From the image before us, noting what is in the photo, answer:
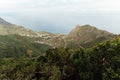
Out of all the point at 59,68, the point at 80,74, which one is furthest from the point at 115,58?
the point at 59,68

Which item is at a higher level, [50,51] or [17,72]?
[50,51]

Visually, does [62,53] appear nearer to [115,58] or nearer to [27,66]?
[27,66]

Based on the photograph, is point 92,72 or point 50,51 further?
point 50,51

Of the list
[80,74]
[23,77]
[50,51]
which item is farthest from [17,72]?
[80,74]

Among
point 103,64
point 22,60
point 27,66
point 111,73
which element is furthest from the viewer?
point 22,60

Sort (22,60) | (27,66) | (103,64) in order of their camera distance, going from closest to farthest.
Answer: (103,64) < (27,66) < (22,60)

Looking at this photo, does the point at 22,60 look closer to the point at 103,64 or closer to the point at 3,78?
the point at 3,78
